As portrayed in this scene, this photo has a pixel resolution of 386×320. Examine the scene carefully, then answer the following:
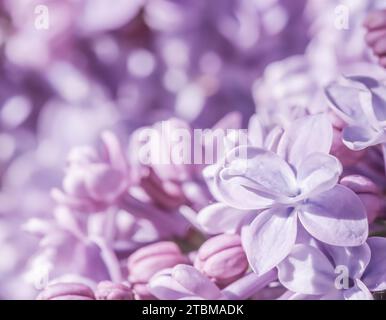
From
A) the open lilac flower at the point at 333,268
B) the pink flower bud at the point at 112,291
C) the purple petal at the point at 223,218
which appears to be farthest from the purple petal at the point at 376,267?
the pink flower bud at the point at 112,291

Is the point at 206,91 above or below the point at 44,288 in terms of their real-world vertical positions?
above

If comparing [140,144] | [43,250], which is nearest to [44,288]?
[43,250]

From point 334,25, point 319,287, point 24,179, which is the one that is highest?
point 334,25

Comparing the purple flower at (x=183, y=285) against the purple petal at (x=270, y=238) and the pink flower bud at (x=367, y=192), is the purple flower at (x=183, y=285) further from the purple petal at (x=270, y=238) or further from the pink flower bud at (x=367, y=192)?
the pink flower bud at (x=367, y=192)

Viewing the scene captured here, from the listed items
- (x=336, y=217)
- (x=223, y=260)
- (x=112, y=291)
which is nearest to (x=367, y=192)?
(x=336, y=217)

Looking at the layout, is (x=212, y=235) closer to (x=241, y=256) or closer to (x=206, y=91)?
(x=241, y=256)

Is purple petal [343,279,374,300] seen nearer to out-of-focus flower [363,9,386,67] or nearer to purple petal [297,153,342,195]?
purple petal [297,153,342,195]
